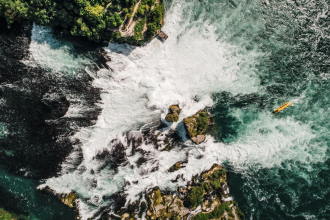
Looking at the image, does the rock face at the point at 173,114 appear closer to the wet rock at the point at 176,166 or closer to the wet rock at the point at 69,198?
the wet rock at the point at 176,166

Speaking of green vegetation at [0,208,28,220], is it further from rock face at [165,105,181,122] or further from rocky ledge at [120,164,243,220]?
rock face at [165,105,181,122]

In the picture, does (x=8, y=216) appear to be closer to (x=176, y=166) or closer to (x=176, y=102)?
(x=176, y=166)

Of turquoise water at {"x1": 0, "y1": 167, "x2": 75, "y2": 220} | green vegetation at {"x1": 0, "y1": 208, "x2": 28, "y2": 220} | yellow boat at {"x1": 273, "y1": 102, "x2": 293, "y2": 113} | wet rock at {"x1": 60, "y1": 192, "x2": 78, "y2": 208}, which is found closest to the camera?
yellow boat at {"x1": 273, "y1": 102, "x2": 293, "y2": 113}

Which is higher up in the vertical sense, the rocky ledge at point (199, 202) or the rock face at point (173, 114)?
the rock face at point (173, 114)

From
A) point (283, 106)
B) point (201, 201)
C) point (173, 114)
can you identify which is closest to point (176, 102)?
point (173, 114)

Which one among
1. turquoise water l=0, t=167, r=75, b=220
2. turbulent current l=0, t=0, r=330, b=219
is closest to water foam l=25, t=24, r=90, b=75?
turbulent current l=0, t=0, r=330, b=219

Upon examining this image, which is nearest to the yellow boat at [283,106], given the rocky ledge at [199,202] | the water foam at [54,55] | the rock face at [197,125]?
the rock face at [197,125]
